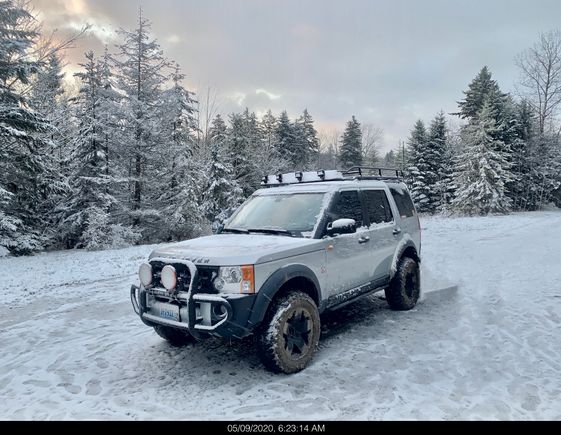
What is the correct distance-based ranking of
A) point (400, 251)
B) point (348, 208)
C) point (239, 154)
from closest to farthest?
point (348, 208) < point (400, 251) < point (239, 154)

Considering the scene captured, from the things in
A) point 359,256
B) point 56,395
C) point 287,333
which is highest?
point 359,256

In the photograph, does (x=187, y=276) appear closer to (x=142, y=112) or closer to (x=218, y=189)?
(x=142, y=112)

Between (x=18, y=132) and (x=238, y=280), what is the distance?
13194mm

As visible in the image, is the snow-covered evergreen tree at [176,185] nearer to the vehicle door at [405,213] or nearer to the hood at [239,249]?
the vehicle door at [405,213]

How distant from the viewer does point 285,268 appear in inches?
174

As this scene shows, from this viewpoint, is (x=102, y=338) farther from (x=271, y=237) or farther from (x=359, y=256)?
(x=359, y=256)

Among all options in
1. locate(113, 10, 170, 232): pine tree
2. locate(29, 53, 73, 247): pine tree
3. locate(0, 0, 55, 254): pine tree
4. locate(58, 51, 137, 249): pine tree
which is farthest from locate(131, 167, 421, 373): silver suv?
locate(113, 10, 170, 232): pine tree

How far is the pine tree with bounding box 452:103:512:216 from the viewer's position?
31375 mm

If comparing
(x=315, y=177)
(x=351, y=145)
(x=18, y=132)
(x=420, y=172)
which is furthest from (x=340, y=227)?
(x=351, y=145)

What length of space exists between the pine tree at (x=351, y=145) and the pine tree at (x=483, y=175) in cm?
1970

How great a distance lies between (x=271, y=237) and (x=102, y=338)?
291 centimetres

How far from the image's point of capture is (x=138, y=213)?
20047 mm
